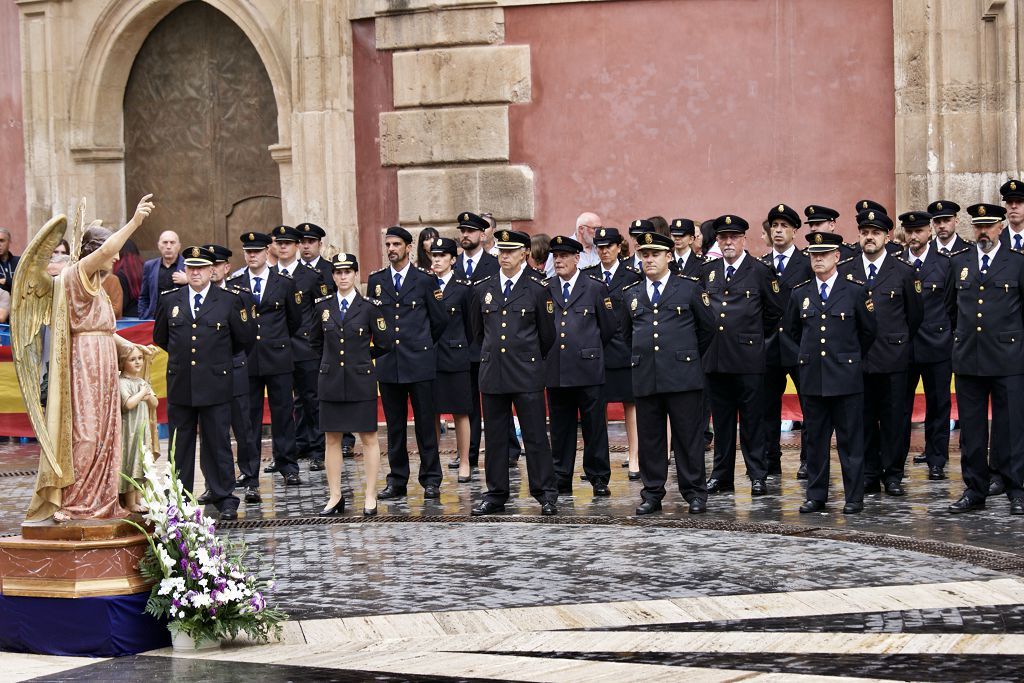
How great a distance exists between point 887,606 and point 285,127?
12166 mm

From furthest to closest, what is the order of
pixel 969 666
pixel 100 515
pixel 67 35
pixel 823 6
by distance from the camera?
pixel 67 35, pixel 823 6, pixel 100 515, pixel 969 666

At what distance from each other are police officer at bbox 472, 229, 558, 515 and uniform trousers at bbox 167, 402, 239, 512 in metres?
1.66

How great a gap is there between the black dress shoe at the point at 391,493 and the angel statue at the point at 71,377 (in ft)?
14.6

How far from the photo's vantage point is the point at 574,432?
13133 millimetres

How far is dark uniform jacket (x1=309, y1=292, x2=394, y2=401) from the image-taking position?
40.1 ft

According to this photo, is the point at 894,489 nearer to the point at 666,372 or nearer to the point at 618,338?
the point at 666,372

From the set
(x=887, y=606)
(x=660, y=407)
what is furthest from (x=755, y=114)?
(x=887, y=606)

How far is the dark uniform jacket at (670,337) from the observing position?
12.0m

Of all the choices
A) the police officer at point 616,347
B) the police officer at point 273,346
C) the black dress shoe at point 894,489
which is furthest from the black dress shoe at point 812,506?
the police officer at point 273,346

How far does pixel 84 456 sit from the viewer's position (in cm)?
847

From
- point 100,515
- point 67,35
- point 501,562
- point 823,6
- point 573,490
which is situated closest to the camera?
point 100,515

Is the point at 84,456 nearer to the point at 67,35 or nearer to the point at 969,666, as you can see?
the point at 969,666

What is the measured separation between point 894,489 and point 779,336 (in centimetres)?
145

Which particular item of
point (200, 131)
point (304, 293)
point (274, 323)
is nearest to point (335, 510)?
point (274, 323)
